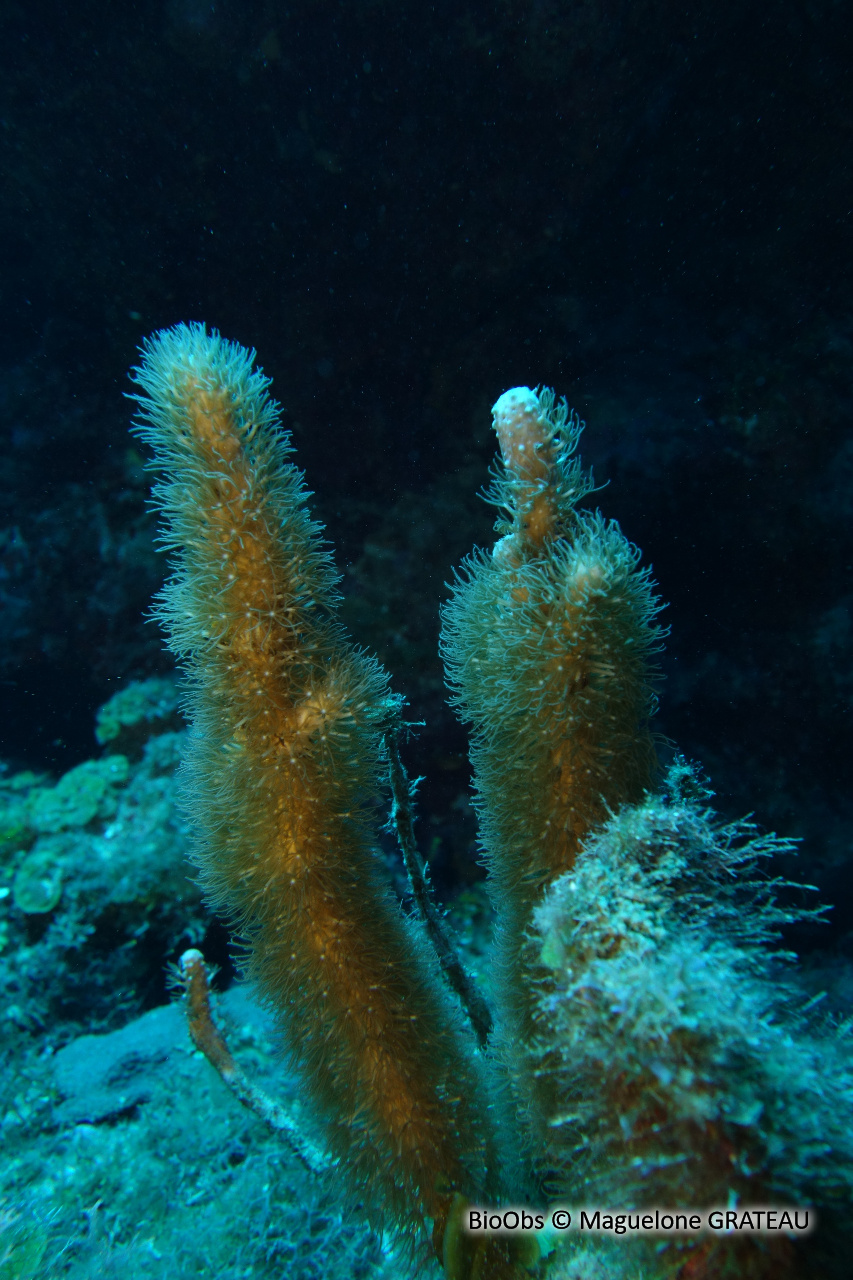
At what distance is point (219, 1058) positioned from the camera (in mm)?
2613

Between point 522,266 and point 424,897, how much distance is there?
503 cm

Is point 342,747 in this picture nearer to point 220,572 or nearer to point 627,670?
point 220,572

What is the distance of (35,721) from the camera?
6.70 metres

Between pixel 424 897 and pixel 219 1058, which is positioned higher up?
pixel 424 897

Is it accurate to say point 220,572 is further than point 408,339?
No

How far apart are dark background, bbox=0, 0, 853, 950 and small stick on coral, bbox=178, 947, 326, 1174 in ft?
9.55

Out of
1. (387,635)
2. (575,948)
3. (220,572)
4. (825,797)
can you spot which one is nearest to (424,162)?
(387,635)

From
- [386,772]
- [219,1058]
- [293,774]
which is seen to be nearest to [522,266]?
[386,772]

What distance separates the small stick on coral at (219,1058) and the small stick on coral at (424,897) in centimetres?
91

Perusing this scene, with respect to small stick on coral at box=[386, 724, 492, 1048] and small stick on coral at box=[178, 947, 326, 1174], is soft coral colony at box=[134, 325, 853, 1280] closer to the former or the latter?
small stick on coral at box=[386, 724, 492, 1048]

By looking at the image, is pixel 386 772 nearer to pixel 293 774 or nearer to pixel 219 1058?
pixel 293 774

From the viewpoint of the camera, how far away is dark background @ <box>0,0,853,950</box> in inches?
181

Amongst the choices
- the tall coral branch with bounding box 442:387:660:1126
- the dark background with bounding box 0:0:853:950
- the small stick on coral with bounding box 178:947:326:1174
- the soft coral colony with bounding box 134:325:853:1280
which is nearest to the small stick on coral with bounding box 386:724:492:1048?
the soft coral colony with bounding box 134:325:853:1280

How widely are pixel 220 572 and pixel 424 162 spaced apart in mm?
4697
